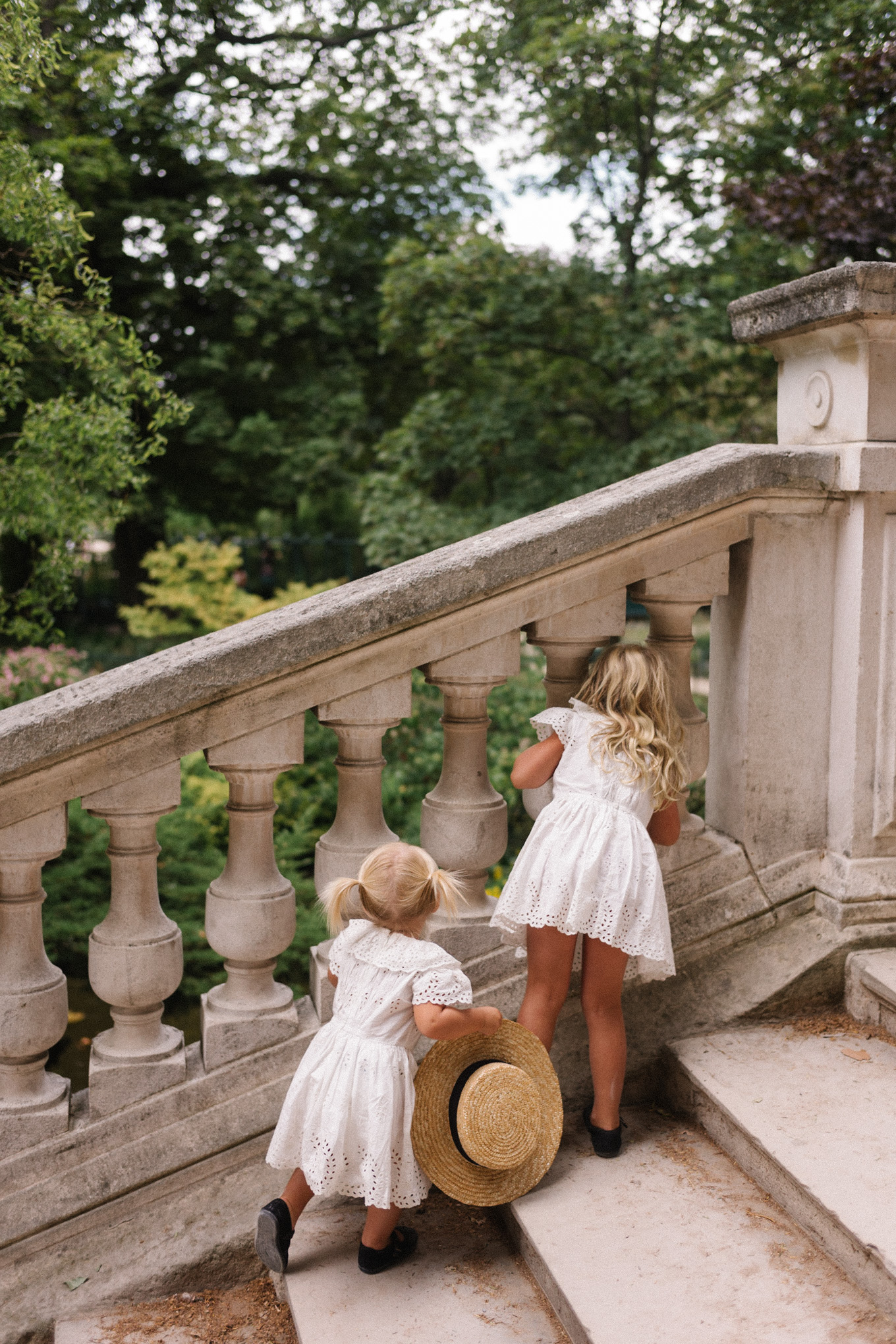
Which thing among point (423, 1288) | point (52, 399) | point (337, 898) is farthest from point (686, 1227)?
point (52, 399)

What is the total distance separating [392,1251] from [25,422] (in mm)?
3877

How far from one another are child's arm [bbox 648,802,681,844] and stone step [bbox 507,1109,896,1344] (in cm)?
72

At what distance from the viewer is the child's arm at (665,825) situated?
2.68 m

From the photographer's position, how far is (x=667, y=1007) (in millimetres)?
2828

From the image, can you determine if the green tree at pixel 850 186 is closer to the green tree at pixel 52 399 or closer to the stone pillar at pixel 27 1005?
the green tree at pixel 52 399

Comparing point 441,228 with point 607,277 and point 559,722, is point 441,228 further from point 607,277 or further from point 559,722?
point 559,722

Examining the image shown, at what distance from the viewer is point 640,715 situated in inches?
100

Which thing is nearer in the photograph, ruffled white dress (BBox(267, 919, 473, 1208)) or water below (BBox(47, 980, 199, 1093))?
ruffled white dress (BBox(267, 919, 473, 1208))

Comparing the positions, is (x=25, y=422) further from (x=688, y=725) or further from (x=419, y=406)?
(x=419, y=406)

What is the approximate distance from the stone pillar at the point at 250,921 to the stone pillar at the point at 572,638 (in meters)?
0.64

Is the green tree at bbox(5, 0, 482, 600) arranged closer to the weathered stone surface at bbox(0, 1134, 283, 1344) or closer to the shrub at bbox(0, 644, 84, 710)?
the shrub at bbox(0, 644, 84, 710)

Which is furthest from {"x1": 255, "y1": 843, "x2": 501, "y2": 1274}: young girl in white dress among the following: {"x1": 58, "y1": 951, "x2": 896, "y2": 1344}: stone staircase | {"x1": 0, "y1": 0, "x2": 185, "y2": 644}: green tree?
{"x1": 0, "y1": 0, "x2": 185, "y2": 644}: green tree

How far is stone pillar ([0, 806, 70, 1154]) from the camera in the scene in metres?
2.34

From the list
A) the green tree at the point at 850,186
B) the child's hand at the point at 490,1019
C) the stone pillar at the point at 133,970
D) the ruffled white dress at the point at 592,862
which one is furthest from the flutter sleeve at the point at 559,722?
the green tree at the point at 850,186
